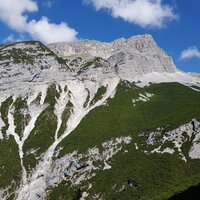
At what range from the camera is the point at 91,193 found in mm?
176500

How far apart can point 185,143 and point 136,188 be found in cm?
3866

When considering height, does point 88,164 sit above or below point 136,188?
above

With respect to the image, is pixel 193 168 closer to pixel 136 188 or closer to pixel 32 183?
pixel 136 188

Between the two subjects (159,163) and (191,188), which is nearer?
(191,188)

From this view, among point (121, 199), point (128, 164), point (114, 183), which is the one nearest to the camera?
point (121, 199)

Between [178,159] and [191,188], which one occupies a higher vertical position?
[178,159]

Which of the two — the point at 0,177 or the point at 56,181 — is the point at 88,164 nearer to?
the point at 56,181

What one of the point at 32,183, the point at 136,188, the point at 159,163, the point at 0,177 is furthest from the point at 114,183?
the point at 0,177

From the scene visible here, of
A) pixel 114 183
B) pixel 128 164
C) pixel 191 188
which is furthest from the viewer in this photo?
pixel 128 164

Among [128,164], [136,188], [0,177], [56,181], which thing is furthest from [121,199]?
[0,177]

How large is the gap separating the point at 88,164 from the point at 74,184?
13.9m

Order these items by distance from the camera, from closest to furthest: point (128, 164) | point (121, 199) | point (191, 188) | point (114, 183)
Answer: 1. point (191, 188)
2. point (121, 199)
3. point (114, 183)
4. point (128, 164)

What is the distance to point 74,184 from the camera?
18888cm

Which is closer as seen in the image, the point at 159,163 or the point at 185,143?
the point at 159,163
